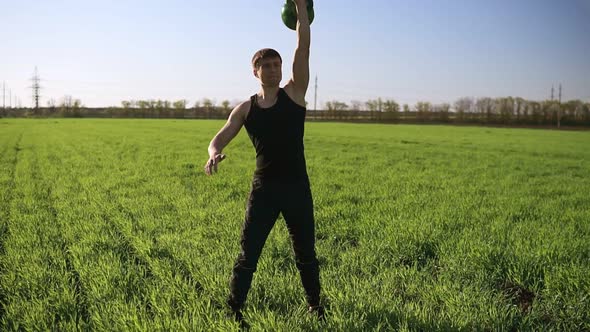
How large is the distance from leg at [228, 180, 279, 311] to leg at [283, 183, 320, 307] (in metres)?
0.14

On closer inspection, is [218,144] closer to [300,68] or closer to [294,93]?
[294,93]

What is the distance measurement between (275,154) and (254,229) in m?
0.62

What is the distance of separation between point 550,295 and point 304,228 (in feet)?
8.24

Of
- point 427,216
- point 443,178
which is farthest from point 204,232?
point 443,178

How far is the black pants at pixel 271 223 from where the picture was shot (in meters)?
3.11

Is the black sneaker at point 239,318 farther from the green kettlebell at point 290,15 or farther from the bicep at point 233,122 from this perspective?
the green kettlebell at point 290,15

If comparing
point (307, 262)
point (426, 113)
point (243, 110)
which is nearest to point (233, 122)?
point (243, 110)

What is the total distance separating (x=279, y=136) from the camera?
3.04m

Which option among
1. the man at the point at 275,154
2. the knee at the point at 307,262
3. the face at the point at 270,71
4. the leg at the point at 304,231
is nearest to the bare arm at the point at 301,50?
the man at the point at 275,154

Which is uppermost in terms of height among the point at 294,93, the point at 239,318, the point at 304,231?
the point at 294,93

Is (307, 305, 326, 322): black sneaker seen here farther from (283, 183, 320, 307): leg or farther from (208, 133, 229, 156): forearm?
(208, 133, 229, 156): forearm

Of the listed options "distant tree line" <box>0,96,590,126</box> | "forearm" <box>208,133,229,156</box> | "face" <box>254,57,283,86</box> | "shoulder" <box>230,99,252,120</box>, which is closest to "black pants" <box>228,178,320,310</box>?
"forearm" <box>208,133,229,156</box>

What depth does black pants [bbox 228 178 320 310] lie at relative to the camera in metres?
3.11

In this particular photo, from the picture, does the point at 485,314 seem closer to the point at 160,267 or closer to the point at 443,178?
the point at 160,267
